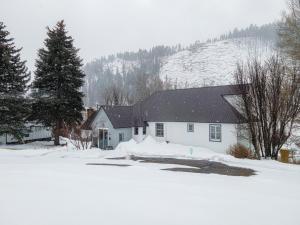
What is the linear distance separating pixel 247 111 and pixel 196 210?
39.9ft

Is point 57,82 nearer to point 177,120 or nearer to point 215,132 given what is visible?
point 177,120

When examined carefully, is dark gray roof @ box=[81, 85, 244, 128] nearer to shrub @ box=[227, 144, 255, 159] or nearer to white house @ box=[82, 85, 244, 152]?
white house @ box=[82, 85, 244, 152]

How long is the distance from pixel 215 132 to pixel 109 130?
10.8 metres

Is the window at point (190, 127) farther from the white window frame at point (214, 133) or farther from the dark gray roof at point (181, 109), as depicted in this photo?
the white window frame at point (214, 133)

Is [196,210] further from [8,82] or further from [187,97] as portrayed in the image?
[8,82]

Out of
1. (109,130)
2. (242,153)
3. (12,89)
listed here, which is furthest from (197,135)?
(12,89)

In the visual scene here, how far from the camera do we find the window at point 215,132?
21312 millimetres

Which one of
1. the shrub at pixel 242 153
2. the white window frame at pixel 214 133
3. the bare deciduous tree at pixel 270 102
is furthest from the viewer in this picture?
the white window frame at pixel 214 133

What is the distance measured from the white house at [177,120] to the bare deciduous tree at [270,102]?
2.99 metres

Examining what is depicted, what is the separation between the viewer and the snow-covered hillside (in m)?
118

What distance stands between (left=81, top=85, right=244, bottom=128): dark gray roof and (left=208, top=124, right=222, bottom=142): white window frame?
48cm

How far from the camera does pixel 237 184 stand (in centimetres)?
912

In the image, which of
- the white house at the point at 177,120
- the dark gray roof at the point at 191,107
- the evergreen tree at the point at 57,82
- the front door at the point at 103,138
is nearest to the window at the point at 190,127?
the white house at the point at 177,120

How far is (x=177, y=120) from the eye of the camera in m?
24.0
